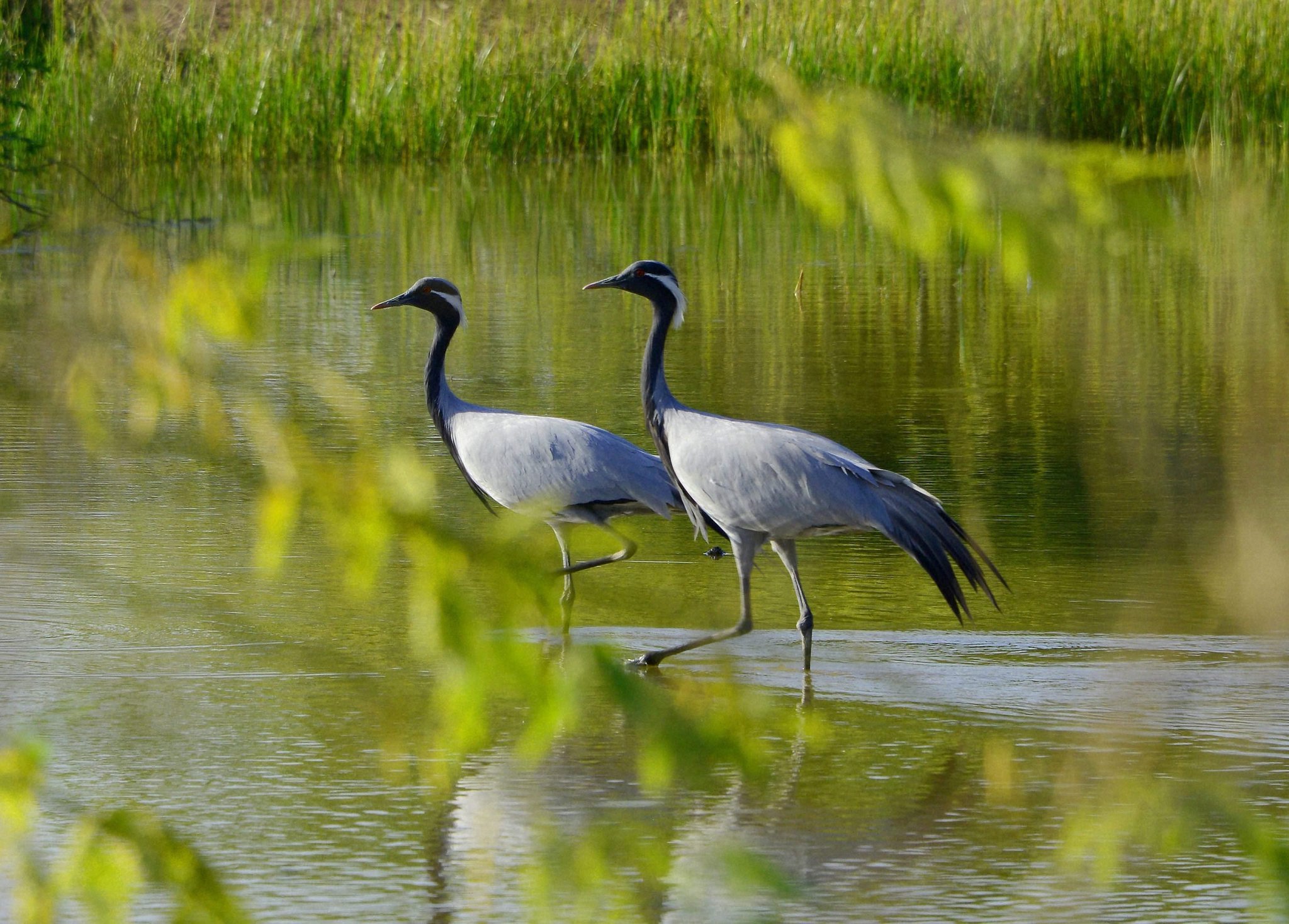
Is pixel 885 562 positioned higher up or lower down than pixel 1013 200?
lower down

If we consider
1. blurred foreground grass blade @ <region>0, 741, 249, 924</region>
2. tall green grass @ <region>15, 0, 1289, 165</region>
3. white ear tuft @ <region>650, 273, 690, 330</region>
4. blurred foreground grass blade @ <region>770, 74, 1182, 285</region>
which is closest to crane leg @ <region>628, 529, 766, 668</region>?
white ear tuft @ <region>650, 273, 690, 330</region>

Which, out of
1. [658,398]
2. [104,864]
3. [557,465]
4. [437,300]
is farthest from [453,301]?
[104,864]

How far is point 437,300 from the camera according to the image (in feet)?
24.1

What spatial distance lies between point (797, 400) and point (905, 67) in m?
6.59

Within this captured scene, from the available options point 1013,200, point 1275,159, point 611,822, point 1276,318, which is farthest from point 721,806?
point 1275,159

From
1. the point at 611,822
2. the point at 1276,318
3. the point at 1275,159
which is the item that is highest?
the point at 1275,159

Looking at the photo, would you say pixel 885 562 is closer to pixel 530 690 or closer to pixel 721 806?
pixel 721 806

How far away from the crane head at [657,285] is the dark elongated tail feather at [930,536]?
1.22 m

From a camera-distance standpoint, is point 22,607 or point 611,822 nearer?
point 611,822

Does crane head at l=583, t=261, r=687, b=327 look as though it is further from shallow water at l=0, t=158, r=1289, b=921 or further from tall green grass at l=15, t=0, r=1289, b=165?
tall green grass at l=15, t=0, r=1289, b=165

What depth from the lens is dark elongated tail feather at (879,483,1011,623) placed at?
526 centimetres

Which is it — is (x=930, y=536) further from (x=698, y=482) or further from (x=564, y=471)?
(x=564, y=471)

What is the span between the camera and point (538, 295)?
39.1 ft

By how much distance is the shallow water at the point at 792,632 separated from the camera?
388 cm
